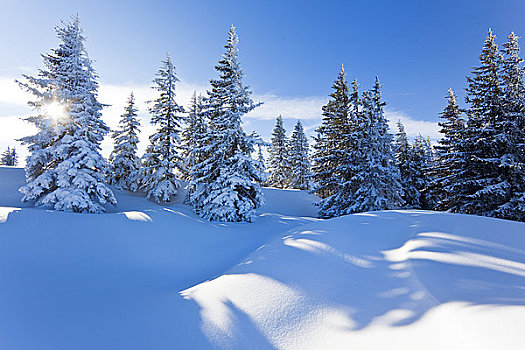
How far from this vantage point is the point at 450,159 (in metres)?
13.4

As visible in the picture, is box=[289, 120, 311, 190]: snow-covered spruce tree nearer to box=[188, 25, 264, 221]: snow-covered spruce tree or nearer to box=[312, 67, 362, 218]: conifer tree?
box=[312, 67, 362, 218]: conifer tree

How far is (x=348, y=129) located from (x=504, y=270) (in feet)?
48.2

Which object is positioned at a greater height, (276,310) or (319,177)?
(319,177)

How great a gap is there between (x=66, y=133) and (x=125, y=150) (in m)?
8.67

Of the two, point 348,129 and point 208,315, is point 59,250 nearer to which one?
point 208,315

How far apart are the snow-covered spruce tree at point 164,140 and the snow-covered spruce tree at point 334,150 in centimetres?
1201

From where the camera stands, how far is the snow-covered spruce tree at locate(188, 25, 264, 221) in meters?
12.2

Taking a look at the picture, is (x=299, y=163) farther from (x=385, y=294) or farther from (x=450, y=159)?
(x=385, y=294)

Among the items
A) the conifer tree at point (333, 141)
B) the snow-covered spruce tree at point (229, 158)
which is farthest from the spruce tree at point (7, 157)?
the conifer tree at point (333, 141)

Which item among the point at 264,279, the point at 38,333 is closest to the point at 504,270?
the point at 264,279

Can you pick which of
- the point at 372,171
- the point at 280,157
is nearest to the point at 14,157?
Result: the point at 280,157

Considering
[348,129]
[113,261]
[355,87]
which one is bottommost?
[113,261]

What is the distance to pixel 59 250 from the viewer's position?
610cm

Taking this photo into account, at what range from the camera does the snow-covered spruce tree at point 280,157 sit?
36219 mm
